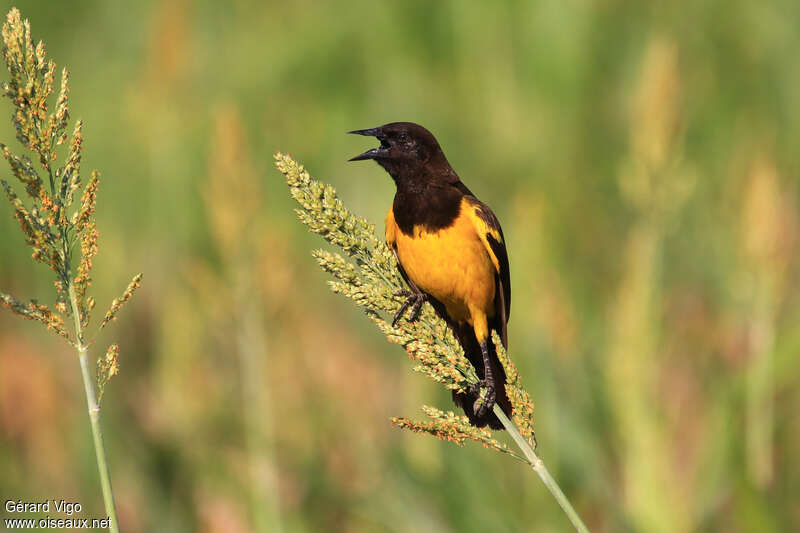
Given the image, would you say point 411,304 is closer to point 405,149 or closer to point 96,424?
point 405,149

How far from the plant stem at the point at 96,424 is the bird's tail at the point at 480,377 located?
134 cm

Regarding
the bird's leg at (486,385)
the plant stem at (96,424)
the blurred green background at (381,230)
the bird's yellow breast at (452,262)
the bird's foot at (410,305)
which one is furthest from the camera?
the blurred green background at (381,230)

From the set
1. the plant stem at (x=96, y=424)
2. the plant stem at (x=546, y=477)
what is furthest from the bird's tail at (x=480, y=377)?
the plant stem at (x=96, y=424)

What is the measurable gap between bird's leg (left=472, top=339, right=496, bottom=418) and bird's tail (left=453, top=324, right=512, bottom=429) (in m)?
0.02

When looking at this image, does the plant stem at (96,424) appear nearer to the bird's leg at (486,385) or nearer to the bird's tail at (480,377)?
the bird's leg at (486,385)

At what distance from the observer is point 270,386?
5.00 meters

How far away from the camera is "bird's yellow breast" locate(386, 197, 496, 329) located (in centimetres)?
285

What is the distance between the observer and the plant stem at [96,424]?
142 centimetres

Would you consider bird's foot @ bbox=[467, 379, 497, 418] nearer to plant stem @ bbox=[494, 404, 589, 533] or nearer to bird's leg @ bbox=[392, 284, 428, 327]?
bird's leg @ bbox=[392, 284, 428, 327]

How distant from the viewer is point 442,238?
9.36 ft

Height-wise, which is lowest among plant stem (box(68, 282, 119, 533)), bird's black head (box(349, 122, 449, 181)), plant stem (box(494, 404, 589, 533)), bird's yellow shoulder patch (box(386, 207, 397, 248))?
plant stem (box(494, 404, 589, 533))

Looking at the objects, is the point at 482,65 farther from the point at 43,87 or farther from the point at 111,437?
the point at 43,87

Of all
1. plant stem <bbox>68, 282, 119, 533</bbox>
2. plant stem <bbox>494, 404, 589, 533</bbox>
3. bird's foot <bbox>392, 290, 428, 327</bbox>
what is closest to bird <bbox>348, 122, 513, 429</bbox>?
bird's foot <bbox>392, 290, 428, 327</bbox>

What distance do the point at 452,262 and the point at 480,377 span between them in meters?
0.40
